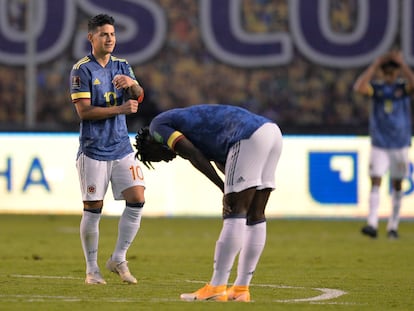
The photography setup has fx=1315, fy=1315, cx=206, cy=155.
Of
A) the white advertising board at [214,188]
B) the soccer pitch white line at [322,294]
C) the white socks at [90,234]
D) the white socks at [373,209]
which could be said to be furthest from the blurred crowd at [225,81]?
the soccer pitch white line at [322,294]

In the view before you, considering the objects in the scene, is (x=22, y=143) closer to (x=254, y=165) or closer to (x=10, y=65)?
(x=10, y=65)

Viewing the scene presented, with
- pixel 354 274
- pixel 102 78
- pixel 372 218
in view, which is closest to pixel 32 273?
pixel 102 78

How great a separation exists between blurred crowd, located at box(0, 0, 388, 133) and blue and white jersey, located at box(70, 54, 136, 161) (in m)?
14.8

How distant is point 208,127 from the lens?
8570 millimetres

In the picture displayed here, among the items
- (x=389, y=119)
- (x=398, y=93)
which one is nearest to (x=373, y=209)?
(x=389, y=119)

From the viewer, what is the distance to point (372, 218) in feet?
51.7

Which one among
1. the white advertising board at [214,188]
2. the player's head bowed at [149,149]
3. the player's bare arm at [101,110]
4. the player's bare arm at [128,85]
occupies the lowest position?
the white advertising board at [214,188]

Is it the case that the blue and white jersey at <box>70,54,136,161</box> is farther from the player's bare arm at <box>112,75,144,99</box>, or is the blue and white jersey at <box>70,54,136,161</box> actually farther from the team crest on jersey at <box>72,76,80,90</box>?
the player's bare arm at <box>112,75,144,99</box>

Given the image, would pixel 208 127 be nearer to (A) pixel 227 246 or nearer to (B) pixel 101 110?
(A) pixel 227 246

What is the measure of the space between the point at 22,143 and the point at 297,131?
12.9 ft

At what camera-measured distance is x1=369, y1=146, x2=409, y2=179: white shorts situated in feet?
52.2

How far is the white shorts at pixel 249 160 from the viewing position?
27.7ft

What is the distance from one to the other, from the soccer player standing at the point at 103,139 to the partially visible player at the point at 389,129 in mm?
6118

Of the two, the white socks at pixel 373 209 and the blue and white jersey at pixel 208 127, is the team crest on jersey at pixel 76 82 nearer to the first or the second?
the blue and white jersey at pixel 208 127
